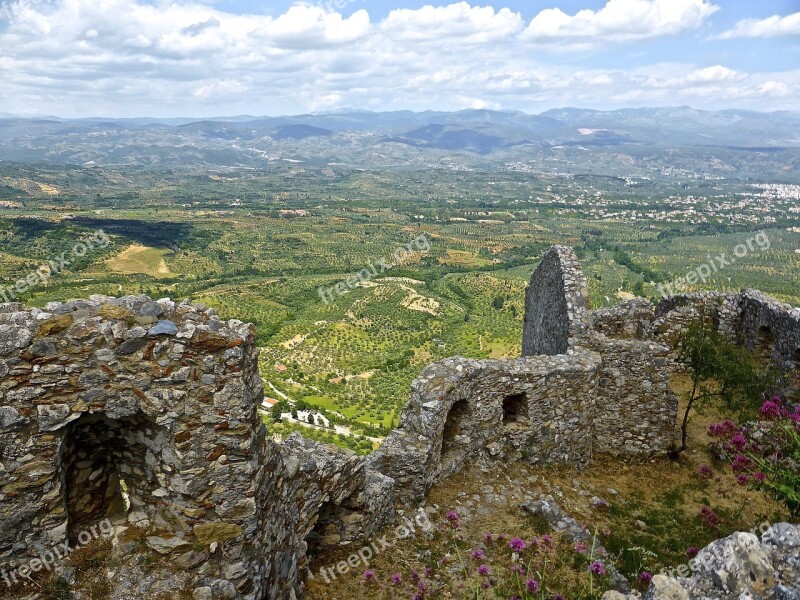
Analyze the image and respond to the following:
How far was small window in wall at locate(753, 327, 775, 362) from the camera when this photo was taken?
13734 millimetres

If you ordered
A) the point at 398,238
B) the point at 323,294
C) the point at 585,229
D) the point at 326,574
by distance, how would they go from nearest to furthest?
the point at 326,574 → the point at 323,294 → the point at 398,238 → the point at 585,229

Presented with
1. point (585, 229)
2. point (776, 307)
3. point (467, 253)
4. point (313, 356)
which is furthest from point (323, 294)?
point (585, 229)

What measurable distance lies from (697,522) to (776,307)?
256 inches

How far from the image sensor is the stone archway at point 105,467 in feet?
18.8

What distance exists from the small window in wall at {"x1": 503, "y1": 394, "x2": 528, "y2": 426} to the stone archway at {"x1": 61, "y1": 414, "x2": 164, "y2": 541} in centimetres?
691

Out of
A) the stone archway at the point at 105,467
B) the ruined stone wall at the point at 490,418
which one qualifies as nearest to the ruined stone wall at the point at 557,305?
the ruined stone wall at the point at 490,418

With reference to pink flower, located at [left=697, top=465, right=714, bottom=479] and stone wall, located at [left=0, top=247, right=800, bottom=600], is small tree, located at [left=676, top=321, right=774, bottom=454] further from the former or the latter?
stone wall, located at [left=0, top=247, right=800, bottom=600]

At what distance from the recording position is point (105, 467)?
6238 millimetres

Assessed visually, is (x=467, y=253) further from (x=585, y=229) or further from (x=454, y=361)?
(x=454, y=361)

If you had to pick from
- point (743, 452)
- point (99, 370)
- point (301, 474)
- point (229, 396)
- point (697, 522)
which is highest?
point (99, 370)

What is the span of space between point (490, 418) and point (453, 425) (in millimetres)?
757

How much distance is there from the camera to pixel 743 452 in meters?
9.09

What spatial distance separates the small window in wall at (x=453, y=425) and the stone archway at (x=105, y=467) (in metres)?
5.96

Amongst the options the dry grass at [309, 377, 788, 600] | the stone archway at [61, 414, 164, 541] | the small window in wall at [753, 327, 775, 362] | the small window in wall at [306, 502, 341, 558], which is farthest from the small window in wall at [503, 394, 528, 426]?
the small window in wall at [753, 327, 775, 362]
